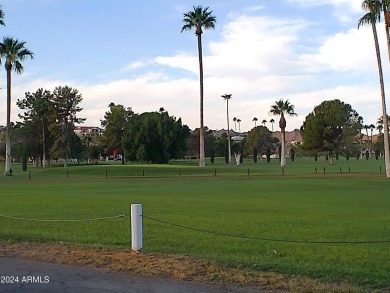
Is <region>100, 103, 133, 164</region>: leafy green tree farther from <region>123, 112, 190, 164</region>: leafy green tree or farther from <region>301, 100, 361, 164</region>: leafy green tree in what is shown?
<region>301, 100, 361, 164</region>: leafy green tree

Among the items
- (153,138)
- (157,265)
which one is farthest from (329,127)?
(157,265)

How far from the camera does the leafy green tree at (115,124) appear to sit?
124 metres

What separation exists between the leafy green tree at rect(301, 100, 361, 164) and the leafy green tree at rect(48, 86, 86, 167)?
48.0 meters

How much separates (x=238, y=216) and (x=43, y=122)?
86338 mm

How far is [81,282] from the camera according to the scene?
7.77m

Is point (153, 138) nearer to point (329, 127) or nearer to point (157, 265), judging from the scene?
point (329, 127)

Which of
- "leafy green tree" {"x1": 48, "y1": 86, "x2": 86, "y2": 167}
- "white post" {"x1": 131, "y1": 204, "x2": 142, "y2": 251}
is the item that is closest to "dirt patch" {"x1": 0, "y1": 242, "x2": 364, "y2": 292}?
"white post" {"x1": 131, "y1": 204, "x2": 142, "y2": 251}

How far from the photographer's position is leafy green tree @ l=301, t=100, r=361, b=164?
4239 inches

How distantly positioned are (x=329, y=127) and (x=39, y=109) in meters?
59.2

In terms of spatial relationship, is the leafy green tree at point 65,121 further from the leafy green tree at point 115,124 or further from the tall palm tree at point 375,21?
the tall palm tree at point 375,21

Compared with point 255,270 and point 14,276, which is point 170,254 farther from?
point 14,276

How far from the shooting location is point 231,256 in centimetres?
977

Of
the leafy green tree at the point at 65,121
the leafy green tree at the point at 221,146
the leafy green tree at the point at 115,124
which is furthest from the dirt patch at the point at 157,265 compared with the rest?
the leafy green tree at the point at 221,146

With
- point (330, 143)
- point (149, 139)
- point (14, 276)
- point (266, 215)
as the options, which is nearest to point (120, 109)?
point (149, 139)
